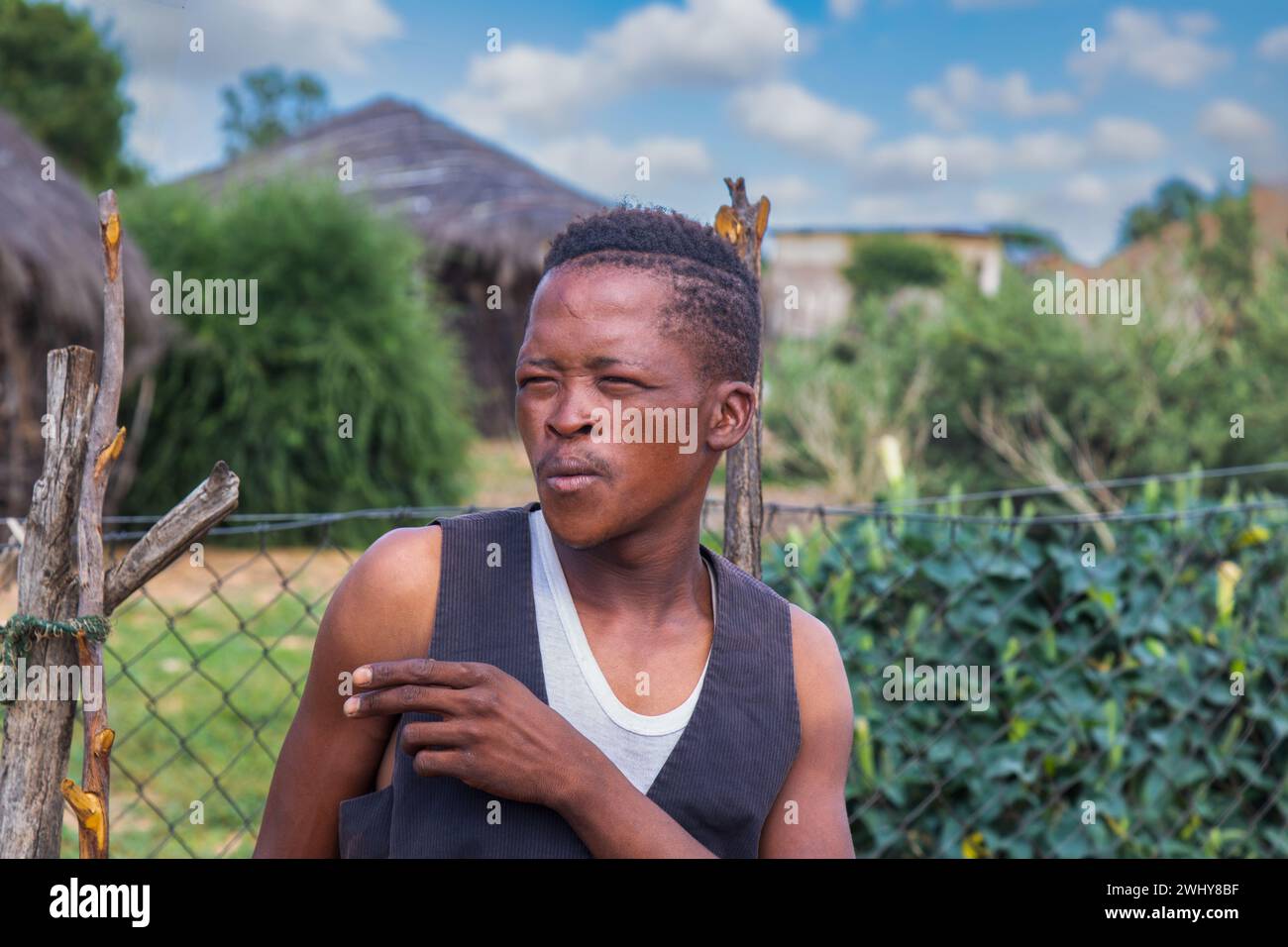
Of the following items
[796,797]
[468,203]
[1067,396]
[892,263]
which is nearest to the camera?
[796,797]

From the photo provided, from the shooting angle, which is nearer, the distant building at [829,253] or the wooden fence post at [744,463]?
the wooden fence post at [744,463]

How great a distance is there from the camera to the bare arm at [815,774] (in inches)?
58.3

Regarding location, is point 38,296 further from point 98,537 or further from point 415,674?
point 415,674

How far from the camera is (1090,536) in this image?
11.1 feet

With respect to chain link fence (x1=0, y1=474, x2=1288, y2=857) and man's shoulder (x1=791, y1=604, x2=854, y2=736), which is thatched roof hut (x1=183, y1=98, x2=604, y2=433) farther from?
man's shoulder (x1=791, y1=604, x2=854, y2=736)

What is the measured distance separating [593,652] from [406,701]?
0.28 meters

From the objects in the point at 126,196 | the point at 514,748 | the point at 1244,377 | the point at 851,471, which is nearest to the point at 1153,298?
the point at 1244,377

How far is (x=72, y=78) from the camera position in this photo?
24.7 meters

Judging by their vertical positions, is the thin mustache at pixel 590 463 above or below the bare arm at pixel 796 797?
above

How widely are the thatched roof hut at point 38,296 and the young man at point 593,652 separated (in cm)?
743

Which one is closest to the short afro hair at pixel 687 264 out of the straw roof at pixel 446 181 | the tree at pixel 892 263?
the straw roof at pixel 446 181

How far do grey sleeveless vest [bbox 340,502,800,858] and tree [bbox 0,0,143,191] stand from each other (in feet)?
82.3
